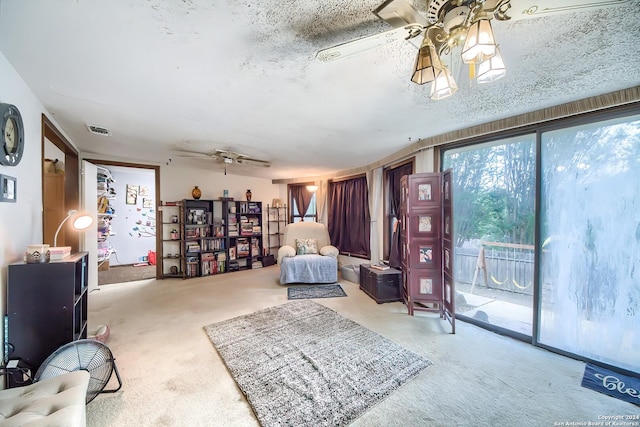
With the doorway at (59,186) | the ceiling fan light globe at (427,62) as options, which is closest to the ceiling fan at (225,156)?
the doorway at (59,186)

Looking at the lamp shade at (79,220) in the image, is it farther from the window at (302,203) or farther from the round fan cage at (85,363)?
the window at (302,203)

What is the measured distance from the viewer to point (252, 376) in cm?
180

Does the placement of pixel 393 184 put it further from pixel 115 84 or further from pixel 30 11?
pixel 30 11

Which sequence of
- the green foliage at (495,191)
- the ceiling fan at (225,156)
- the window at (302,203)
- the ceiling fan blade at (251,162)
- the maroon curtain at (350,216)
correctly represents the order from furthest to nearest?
the window at (302,203) < the maroon curtain at (350,216) < the ceiling fan blade at (251,162) < the ceiling fan at (225,156) < the green foliage at (495,191)

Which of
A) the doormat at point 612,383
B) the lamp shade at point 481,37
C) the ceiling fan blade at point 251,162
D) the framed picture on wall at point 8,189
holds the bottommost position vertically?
the doormat at point 612,383

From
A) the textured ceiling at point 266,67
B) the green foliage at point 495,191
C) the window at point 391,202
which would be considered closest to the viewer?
the textured ceiling at point 266,67

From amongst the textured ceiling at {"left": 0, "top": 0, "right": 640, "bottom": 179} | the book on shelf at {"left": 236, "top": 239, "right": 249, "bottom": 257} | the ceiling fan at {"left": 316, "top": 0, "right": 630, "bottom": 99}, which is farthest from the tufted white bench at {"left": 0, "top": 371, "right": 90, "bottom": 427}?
the book on shelf at {"left": 236, "top": 239, "right": 249, "bottom": 257}

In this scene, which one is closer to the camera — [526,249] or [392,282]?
[526,249]

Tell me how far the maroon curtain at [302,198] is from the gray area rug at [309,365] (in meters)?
3.27

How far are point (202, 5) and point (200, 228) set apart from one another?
4.40 m

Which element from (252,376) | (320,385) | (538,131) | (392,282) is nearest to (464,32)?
(538,131)

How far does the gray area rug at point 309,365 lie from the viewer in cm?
150

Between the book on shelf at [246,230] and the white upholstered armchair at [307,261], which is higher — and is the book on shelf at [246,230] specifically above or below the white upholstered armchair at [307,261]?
above

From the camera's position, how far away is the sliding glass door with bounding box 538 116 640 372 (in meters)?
1.85
